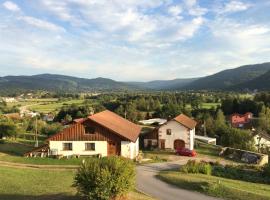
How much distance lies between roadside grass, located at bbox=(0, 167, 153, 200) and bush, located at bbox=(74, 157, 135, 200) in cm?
164

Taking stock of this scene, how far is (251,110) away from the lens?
117062 mm

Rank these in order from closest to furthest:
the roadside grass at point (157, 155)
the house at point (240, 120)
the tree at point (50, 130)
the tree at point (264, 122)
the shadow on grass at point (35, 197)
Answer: the shadow on grass at point (35, 197) → the roadside grass at point (157, 155) → the tree at point (50, 130) → the tree at point (264, 122) → the house at point (240, 120)

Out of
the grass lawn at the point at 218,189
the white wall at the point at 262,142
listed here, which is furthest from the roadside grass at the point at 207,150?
the grass lawn at the point at 218,189

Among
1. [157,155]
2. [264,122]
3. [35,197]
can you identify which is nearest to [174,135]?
[157,155]

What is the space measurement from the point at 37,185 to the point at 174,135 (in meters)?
→ 27.1

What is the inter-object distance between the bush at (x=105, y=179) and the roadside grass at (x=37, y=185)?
1642 mm

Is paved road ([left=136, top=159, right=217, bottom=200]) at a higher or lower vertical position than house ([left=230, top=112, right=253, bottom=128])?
lower

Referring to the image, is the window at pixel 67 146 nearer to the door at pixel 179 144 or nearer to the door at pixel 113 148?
the door at pixel 113 148

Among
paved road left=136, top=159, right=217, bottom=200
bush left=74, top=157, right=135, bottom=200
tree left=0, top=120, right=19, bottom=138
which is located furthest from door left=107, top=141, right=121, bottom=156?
bush left=74, top=157, right=135, bottom=200

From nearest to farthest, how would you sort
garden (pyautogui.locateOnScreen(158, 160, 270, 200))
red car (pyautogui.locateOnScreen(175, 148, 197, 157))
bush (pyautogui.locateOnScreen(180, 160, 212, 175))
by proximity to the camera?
garden (pyautogui.locateOnScreen(158, 160, 270, 200)), bush (pyautogui.locateOnScreen(180, 160, 212, 175)), red car (pyautogui.locateOnScreen(175, 148, 197, 157))

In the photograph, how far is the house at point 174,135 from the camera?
48.9m

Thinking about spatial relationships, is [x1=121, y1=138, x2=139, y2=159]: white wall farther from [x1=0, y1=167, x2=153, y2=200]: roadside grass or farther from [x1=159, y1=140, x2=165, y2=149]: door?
[x1=159, y1=140, x2=165, y2=149]: door

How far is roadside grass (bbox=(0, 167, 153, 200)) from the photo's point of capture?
21.7 meters

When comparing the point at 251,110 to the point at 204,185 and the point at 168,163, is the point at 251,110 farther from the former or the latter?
the point at 204,185
